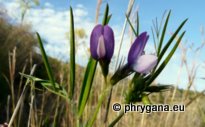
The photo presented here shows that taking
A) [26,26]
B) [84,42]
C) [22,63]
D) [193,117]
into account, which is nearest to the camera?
[84,42]

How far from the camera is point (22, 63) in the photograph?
5070mm

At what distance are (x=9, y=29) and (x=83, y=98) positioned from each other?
4981mm

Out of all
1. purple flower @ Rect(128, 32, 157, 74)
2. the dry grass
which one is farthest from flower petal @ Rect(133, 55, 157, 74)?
the dry grass

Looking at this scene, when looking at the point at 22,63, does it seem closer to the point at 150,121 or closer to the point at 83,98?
the point at 150,121

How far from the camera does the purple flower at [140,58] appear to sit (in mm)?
513

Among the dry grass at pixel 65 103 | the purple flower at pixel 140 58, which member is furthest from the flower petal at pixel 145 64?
the dry grass at pixel 65 103

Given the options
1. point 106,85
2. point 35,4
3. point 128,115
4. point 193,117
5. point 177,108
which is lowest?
point 193,117

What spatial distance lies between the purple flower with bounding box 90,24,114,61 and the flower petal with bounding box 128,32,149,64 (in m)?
0.03

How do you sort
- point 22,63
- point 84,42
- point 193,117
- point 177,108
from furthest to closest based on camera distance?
point 22,63 < point 193,117 < point 84,42 < point 177,108

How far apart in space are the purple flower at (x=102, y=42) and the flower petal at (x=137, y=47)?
0.09 feet

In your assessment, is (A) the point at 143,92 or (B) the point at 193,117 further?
(B) the point at 193,117

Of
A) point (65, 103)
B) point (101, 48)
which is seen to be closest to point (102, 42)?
point (101, 48)

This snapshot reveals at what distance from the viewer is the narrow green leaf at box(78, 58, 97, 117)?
544 mm

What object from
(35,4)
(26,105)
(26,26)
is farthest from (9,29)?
(35,4)
